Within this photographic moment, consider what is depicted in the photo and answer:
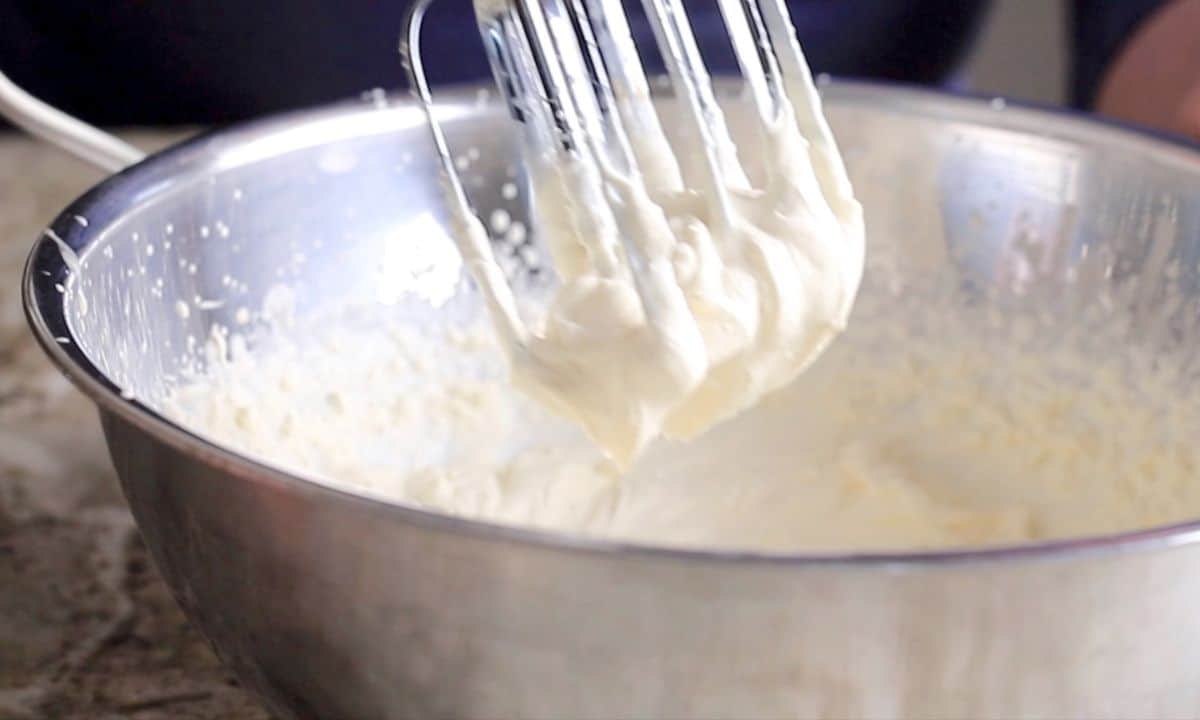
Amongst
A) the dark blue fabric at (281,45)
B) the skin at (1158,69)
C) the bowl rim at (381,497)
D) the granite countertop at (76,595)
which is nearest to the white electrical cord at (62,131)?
the bowl rim at (381,497)

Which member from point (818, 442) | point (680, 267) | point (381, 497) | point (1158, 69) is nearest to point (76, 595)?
point (381, 497)

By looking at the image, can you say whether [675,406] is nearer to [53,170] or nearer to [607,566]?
[607,566]

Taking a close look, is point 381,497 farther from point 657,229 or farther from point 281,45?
point 281,45

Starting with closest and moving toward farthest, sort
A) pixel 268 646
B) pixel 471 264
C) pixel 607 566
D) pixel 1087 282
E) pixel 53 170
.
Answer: pixel 607 566
pixel 268 646
pixel 471 264
pixel 1087 282
pixel 53 170

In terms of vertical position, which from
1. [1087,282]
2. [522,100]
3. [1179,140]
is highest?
[522,100]

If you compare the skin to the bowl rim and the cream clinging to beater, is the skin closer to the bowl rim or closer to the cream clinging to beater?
the bowl rim

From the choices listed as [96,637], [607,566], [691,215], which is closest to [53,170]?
[96,637]
